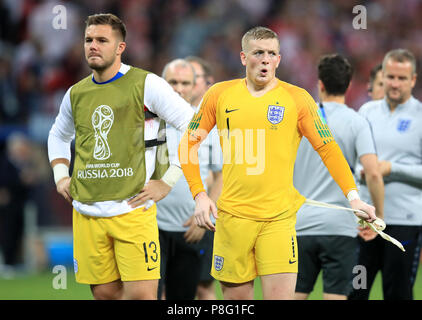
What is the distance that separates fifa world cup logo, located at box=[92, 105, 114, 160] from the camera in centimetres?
483

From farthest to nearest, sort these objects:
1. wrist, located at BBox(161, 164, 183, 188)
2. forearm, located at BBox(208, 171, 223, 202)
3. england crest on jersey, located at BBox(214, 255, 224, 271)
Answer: forearm, located at BBox(208, 171, 223, 202)
wrist, located at BBox(161, 164, 183, 188)
england crest on jersey, located at BBox(214, 255, 224, 271)

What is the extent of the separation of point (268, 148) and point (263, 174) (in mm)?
158

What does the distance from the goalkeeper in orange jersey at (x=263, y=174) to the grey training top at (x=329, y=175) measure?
1.01 meters

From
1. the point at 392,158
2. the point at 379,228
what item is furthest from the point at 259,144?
the point at 392,158

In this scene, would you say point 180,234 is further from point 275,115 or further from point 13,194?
point 13,194

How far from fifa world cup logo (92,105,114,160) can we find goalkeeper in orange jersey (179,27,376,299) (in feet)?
2.16

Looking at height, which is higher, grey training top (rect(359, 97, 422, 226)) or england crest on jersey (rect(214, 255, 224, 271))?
grey training top (rect(359, 97, 422, 226))

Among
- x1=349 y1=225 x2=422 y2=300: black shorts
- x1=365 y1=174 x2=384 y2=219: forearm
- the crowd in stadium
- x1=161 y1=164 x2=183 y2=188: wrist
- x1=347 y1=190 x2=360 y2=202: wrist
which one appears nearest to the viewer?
x1=347 y1=190 x2=360 y2=202: wrist

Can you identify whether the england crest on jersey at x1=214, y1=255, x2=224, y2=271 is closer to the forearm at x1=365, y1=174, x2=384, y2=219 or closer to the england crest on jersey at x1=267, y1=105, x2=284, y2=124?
the england crest on jersey at x1=267, y1=105, x2=284, y2=124

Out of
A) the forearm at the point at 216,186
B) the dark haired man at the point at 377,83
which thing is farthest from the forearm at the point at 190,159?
the dark haired man at the point at 377,83

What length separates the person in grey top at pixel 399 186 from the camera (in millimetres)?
6102

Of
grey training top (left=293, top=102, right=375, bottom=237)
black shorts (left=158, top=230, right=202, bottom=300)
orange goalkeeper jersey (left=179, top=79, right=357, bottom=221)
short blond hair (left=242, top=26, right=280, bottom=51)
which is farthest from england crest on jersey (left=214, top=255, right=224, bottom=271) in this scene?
black shorts (left=158, top=230, right=202, bottom=300)

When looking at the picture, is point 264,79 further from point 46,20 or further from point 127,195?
point 46,20

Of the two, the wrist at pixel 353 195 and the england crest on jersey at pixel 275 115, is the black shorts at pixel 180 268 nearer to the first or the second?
the england crest on jersey at pixel 275 115
